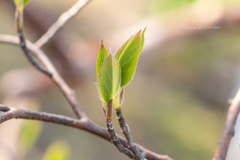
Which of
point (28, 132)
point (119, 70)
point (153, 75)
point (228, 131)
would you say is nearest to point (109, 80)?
point (119, 70)

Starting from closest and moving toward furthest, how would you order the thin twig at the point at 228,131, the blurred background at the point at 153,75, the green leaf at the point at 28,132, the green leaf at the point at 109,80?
the green leaf at the point at 109,80 → the thin twig at the point at 228,131 → the green leaf at the point at 28,132 → the blurred background at the point at 153,75

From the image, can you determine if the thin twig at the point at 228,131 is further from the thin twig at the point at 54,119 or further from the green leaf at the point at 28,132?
the green leaf at the point at 28,132

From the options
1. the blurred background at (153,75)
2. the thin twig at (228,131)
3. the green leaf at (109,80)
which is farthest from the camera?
the blurred background at (153,75)

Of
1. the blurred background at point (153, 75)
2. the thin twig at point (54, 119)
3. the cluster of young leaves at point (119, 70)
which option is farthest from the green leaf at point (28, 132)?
the cluster of young leaves at point (119, 70)

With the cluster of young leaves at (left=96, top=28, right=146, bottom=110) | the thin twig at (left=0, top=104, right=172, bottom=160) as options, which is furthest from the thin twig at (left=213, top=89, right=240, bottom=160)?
the cluster of young leaves at (left=96, top=28, right=146, bottom=110)

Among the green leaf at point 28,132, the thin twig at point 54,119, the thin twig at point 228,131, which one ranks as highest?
the thin twig at point 54,119
